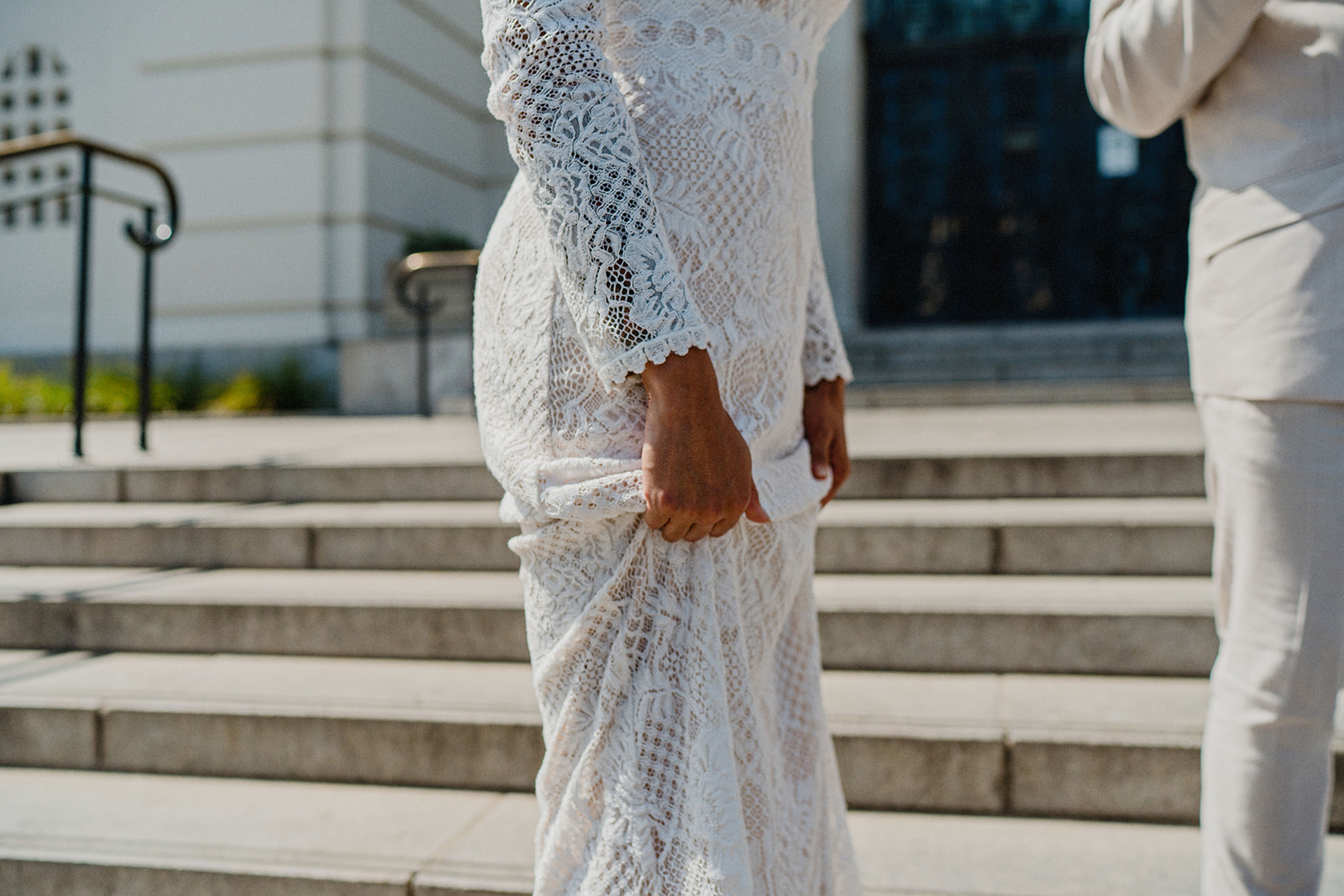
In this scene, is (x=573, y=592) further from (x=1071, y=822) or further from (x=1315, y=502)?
(x=1071, y=822)

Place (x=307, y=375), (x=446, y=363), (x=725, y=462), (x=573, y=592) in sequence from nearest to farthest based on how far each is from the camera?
(x=725, y=462) < (x=573, y=592) < (x=446, y=363) < (x=307, y=375)

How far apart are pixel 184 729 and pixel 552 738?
1.88 meters

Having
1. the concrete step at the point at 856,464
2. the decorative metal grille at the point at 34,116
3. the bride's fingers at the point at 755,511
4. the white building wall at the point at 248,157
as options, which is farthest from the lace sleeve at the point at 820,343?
the decorative metal grille at the point at 34,116

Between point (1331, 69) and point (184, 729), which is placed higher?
point (1331, 69)

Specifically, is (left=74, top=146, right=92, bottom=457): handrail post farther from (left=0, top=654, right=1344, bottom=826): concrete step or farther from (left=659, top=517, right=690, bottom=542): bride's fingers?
(left=659, top=517, right=690, bottom=542): bride's fingers

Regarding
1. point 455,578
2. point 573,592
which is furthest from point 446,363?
point 573,592

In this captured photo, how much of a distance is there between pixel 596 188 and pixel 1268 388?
3.11 feet

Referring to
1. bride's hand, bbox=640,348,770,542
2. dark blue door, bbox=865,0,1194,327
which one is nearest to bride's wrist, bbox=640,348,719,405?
bride's hand, bbox=640,348,770,542

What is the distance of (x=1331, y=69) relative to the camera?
1354 millimetres

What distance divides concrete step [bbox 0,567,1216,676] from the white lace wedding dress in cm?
161

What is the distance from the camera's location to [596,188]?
3.27 feet

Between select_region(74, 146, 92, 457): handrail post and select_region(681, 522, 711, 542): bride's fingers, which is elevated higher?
select_region(74, 146, 92, 457): handrail post

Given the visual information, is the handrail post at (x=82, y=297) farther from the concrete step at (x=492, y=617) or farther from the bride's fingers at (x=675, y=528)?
the bride's fingers at (x=675, y=528)

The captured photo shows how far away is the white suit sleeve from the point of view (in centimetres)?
137
